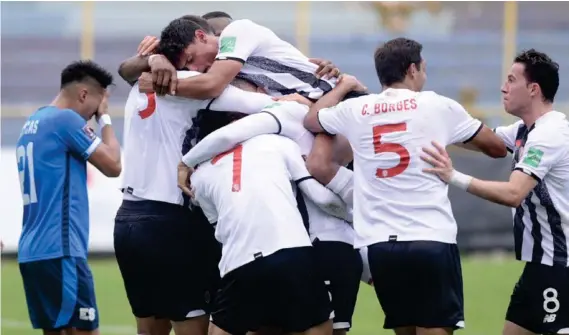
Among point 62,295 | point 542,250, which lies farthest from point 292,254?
point 62,295

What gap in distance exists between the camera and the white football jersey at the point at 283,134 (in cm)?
653

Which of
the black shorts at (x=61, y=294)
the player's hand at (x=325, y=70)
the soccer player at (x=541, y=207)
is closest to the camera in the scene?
the soccer player at (x=541, y=207)

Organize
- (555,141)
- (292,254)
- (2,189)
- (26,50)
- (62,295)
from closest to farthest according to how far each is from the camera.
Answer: (292,254) → (555,141) → (62,295) → (2,189) → (26,50)

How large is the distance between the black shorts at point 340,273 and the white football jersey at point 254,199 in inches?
15.6

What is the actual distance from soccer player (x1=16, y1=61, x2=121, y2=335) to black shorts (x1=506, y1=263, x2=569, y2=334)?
3145 millimetres

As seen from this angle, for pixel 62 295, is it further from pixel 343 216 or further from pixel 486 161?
pixel 486 161

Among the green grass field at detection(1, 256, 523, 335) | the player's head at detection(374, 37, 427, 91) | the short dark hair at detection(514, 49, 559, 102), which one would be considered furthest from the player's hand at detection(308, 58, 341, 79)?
the green grass field at detection(1, 256, 523, 335)

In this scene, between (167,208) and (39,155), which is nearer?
(167,208)

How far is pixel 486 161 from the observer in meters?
18.1

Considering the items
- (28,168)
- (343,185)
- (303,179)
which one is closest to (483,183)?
(343,185)

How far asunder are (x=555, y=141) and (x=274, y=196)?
71.6 inches

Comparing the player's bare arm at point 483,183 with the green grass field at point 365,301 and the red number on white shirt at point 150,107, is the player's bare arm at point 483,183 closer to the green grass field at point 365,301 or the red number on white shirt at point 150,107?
the red number on white shirt at point 150,107

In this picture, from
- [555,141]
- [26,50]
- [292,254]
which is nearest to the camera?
[292,254]

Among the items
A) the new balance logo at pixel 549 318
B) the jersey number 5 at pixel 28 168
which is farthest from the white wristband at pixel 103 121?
the new balance logo at pixel 549 318
